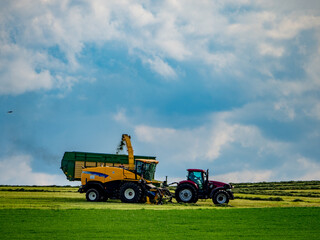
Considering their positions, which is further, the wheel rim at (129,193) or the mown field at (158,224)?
the wheel rim at (129,193)

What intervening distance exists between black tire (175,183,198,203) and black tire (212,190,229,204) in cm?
149

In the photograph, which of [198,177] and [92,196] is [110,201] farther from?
[198,177]

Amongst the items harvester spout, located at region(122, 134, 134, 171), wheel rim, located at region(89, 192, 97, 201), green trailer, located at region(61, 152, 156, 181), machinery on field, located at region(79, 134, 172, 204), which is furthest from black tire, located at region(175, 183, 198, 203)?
green trailer, located at region(61, 152, 156, 181)

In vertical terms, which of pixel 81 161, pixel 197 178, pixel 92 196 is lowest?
pixel 92 196

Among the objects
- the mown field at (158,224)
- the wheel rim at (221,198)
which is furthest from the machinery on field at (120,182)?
the mown field at (158,224)

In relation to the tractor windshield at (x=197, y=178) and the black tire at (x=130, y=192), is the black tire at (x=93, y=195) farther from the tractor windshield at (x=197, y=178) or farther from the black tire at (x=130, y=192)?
the tractor windshield at (x=197, y=178)

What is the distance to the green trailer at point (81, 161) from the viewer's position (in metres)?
42.5

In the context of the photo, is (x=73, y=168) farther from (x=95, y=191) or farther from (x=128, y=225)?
(x=128, y=225)

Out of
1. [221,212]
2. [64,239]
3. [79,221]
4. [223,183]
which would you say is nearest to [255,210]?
[221,212]

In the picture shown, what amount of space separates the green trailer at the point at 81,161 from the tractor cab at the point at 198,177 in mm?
7478

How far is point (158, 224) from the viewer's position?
76.3 feet

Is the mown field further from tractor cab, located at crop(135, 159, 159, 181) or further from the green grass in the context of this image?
tractor cab, located at crop(135, 159, 159, 181)

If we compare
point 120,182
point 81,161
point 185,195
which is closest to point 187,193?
point 185,195

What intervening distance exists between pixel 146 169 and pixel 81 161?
7779 mm
